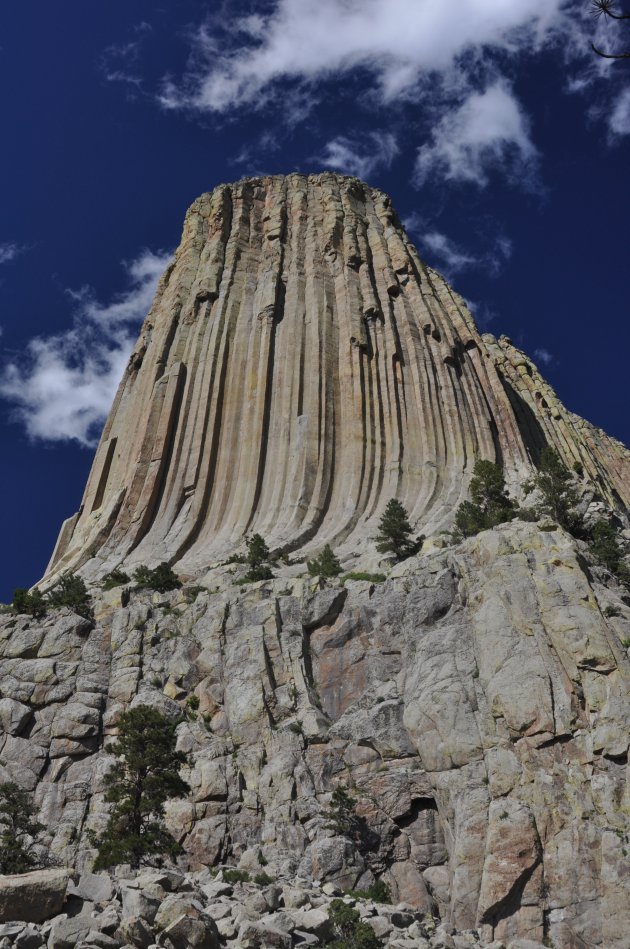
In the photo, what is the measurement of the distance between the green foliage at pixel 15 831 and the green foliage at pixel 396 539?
58.1 ft

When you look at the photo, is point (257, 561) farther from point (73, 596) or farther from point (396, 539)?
point (73, 596)

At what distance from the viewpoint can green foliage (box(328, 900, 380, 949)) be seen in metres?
18.1

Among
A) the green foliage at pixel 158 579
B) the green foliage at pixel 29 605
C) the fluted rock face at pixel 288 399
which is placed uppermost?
the fluted rock face at pixel 288 399

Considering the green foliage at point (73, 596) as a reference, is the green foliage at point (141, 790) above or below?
below

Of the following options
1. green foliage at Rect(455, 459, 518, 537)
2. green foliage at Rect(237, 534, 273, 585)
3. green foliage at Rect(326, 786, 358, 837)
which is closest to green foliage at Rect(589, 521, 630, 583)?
green foliage at Rect(455, 459, 518, 537)

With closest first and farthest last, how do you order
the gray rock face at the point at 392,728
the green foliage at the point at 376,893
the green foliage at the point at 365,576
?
the gray rock face at the point at 392,728 < the green foliage at the point at 376,893 < the green foliage at the point at 365,576

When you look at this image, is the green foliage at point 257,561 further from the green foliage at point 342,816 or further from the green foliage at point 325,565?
the green foliage at point 342,816

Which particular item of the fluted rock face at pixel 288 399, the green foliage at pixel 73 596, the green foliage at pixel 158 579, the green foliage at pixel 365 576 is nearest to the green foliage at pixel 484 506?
the fluted rock face at pixel 288 399

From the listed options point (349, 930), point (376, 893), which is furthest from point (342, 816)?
point (349, 930)

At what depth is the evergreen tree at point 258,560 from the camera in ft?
122

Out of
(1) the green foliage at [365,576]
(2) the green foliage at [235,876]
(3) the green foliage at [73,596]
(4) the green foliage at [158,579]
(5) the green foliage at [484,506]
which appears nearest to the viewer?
(2) the green foliage at [235,876]

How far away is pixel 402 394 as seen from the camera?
5138 centimetres

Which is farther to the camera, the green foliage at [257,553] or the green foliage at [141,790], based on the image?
the green foliage at [257,553]

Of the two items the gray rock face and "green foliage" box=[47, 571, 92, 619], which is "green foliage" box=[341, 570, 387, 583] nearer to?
the gray rock face
